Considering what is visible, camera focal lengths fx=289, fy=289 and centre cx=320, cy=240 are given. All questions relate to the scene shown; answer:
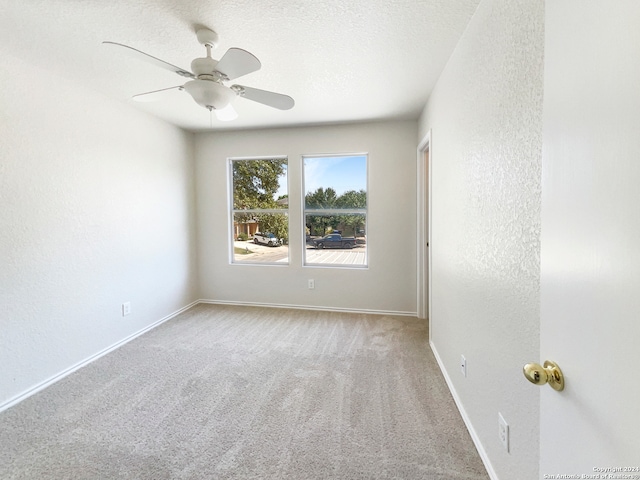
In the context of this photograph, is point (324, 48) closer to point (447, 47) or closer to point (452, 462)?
point (447, 47)

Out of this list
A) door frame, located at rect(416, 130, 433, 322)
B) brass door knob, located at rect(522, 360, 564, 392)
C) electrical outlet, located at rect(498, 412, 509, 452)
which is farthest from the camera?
door frame, located at rect(416, 130, 433, 322)

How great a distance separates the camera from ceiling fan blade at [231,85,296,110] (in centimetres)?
181

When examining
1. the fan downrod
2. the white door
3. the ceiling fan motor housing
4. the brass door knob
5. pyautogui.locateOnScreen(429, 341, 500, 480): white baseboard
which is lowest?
pyautogui.locateOnScreen(429, 341, 500, 480): white baseboard

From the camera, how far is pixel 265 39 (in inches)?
73.4

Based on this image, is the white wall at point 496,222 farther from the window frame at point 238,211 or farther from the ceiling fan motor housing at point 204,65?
the window frame at point 238,211

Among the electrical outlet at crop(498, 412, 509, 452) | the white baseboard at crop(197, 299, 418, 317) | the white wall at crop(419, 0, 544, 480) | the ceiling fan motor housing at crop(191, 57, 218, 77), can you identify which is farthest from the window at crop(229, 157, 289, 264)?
the electrical outlet at crop(498, 412, 509, 452)

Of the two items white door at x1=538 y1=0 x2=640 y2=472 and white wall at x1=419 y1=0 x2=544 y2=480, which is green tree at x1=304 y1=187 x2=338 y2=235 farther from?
white door at x1=538 y1=0 x2=640 y2=472

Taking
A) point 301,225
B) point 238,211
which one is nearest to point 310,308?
point 301,225

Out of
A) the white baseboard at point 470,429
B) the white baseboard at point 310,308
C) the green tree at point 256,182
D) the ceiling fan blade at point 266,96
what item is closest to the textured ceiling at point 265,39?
the ceiling fan blade at point 266,96

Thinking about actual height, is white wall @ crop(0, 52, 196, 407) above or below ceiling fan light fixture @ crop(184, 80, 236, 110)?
below

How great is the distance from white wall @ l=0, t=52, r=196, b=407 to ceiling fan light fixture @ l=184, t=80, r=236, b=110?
1382 mm

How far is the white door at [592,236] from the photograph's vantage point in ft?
1.51

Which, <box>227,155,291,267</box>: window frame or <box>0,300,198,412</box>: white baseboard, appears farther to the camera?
<box>227,155,291,267</box>: window frame

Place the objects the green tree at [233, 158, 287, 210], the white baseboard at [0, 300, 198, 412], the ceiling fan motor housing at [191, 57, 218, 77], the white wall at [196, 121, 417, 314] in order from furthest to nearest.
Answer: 1. the green tree at [233, 158, 287, 210]
2. the white wall at [196, 121, 417, 314]
3. the white baseboard at [0, 300, 198, 412]
4. the ceiling fan motor housing at [191, 57, 218, 77]
